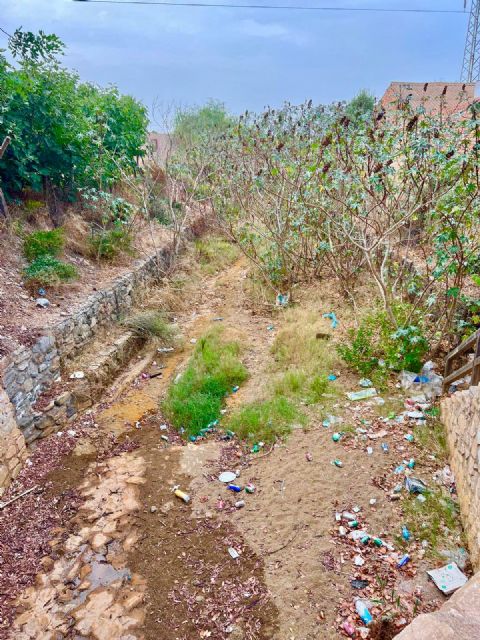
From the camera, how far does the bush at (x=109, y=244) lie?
21.9 ft

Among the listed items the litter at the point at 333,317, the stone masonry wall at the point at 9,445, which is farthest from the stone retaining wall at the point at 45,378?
the litter at the point at 333,317

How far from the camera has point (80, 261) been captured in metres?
6.36

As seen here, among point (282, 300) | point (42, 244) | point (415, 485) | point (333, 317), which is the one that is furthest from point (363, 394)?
point (42, 244)

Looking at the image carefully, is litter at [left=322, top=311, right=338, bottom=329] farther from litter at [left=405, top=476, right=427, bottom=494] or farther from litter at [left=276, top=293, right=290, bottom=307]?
litter at [left=405, top=476, right=427, bottom=494]

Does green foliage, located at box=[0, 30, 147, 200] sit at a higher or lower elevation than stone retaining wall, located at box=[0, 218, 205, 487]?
higher

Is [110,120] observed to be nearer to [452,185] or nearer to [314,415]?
[452,185]

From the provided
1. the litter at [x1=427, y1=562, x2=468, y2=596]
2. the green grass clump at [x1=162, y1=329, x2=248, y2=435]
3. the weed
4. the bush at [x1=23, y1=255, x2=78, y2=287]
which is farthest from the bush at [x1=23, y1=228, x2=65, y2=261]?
the litter at [x1=427, y1=562, x2=468, y2=596]

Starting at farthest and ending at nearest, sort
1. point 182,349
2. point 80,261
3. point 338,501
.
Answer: point 80,261 < point 182,349 < point 338,501

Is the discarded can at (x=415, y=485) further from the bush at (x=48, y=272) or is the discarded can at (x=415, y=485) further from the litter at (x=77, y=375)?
the bush at (x=48, y=272)

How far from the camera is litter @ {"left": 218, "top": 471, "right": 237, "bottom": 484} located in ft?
11.4

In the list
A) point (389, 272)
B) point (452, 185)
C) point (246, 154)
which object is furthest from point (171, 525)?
point (246, 154)

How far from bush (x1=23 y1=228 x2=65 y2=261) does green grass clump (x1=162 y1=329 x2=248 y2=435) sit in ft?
8.29

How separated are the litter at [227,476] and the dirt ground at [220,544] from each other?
69mm

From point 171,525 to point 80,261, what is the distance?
4.57 meters
